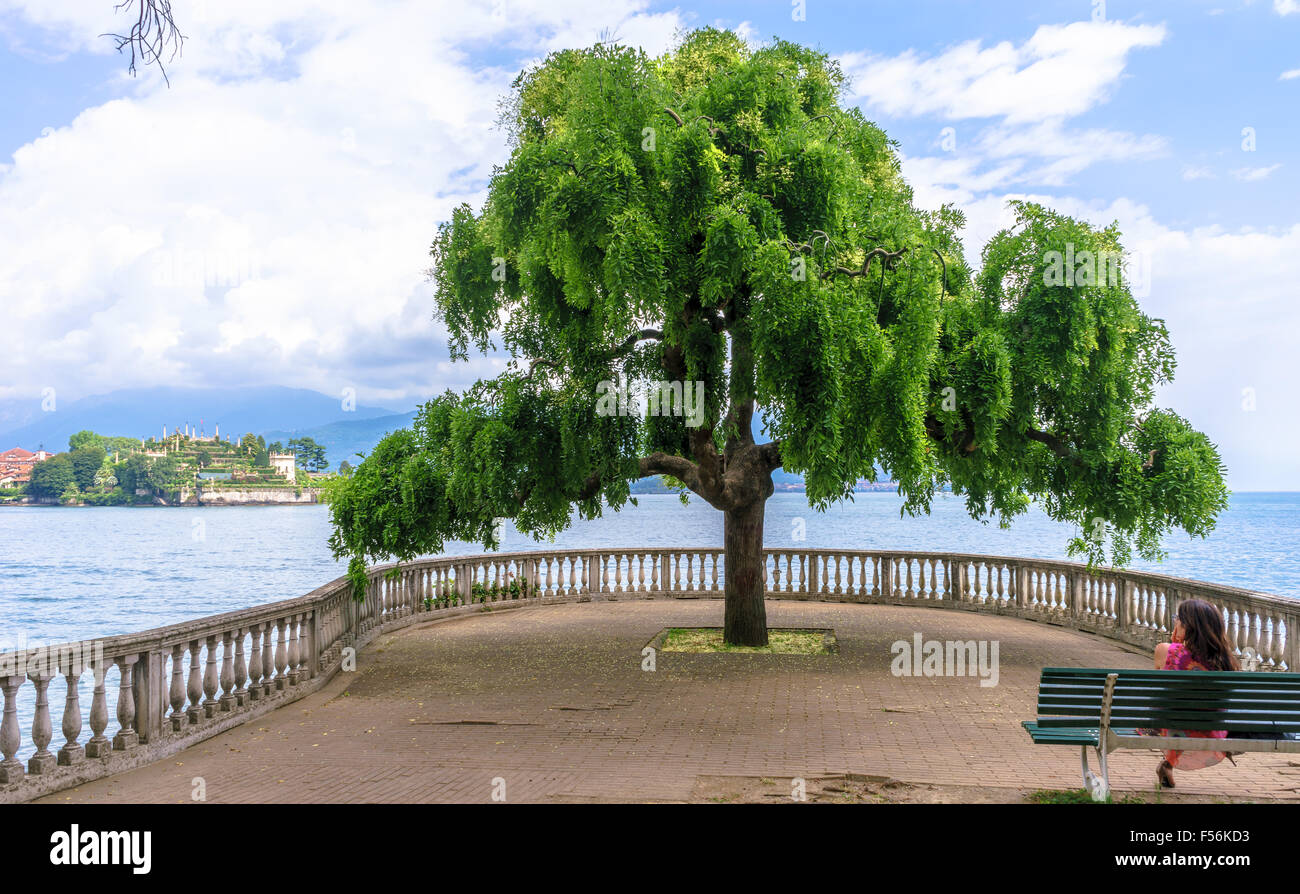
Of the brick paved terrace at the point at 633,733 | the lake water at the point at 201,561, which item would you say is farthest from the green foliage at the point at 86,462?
the brick paved terrace at the point at 633,733

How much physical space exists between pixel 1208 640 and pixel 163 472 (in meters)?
146

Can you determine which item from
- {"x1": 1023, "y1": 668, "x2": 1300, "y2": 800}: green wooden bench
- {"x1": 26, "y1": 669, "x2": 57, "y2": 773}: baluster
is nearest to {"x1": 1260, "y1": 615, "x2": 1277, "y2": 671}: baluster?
{"x1": 1023, "y1": 668, "x2": 1300, "y2": 800}: green wooden bench

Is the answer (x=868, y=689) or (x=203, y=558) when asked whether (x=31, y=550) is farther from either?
(x=868, y=689)

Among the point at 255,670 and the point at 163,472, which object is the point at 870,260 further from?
the point at 163,472

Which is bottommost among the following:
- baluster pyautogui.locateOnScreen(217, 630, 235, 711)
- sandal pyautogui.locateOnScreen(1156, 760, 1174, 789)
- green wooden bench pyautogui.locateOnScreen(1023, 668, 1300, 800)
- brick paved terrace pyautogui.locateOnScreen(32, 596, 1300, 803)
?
brick paved terrace pyautogui.locateOnScreen(32, 596, 1300, 803)

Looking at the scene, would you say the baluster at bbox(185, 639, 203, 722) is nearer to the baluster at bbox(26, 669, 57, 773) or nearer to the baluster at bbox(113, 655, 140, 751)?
the baluster at bbox(113, 655, 140, 751)

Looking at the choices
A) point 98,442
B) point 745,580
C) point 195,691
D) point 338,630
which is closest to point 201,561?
point 98,442

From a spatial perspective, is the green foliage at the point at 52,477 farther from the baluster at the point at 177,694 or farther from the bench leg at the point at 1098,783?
the bench leg at the point at 1098,783

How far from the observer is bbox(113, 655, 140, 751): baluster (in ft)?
24.8

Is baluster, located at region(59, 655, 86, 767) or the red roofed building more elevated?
the red roofed building

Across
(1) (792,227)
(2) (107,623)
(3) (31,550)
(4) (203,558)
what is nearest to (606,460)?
(1) (792,227)

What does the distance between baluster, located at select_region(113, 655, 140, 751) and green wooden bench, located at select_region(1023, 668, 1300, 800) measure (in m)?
7.35

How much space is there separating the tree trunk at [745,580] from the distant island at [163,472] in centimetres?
11234

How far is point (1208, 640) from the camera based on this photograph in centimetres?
680
